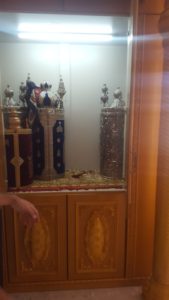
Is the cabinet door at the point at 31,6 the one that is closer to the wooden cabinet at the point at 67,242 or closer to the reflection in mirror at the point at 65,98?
the reflection in mirror at the point at 65,98

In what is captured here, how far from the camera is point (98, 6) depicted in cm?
144

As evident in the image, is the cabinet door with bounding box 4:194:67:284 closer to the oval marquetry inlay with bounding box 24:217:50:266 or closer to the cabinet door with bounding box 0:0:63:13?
the oval marquetry inlay with bounding box 24:217:50:266

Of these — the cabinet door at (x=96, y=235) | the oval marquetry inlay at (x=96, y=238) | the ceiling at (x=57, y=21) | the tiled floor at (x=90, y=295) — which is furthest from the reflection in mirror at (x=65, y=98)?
the tiled floor at (x=90, y=295)

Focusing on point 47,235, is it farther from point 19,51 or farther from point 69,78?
point 19,51

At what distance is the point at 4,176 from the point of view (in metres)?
1.58

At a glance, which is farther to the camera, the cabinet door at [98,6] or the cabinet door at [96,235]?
the cabinet door at [96,235]

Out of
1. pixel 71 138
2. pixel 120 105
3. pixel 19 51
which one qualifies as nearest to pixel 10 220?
pixel 71 138

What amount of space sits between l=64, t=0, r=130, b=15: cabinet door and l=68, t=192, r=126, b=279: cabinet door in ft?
3.61

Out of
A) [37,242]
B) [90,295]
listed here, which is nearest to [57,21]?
[37,242]

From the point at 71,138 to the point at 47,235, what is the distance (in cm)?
73

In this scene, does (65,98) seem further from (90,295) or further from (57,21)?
(90,295)

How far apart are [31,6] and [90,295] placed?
184 centimetres

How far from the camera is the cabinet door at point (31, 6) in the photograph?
139cm

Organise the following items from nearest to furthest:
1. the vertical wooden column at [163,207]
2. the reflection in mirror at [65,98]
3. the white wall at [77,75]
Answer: the vertical wooden column at [163,207], the reflection in mirror at [65,98], the white wall at [77,75]
